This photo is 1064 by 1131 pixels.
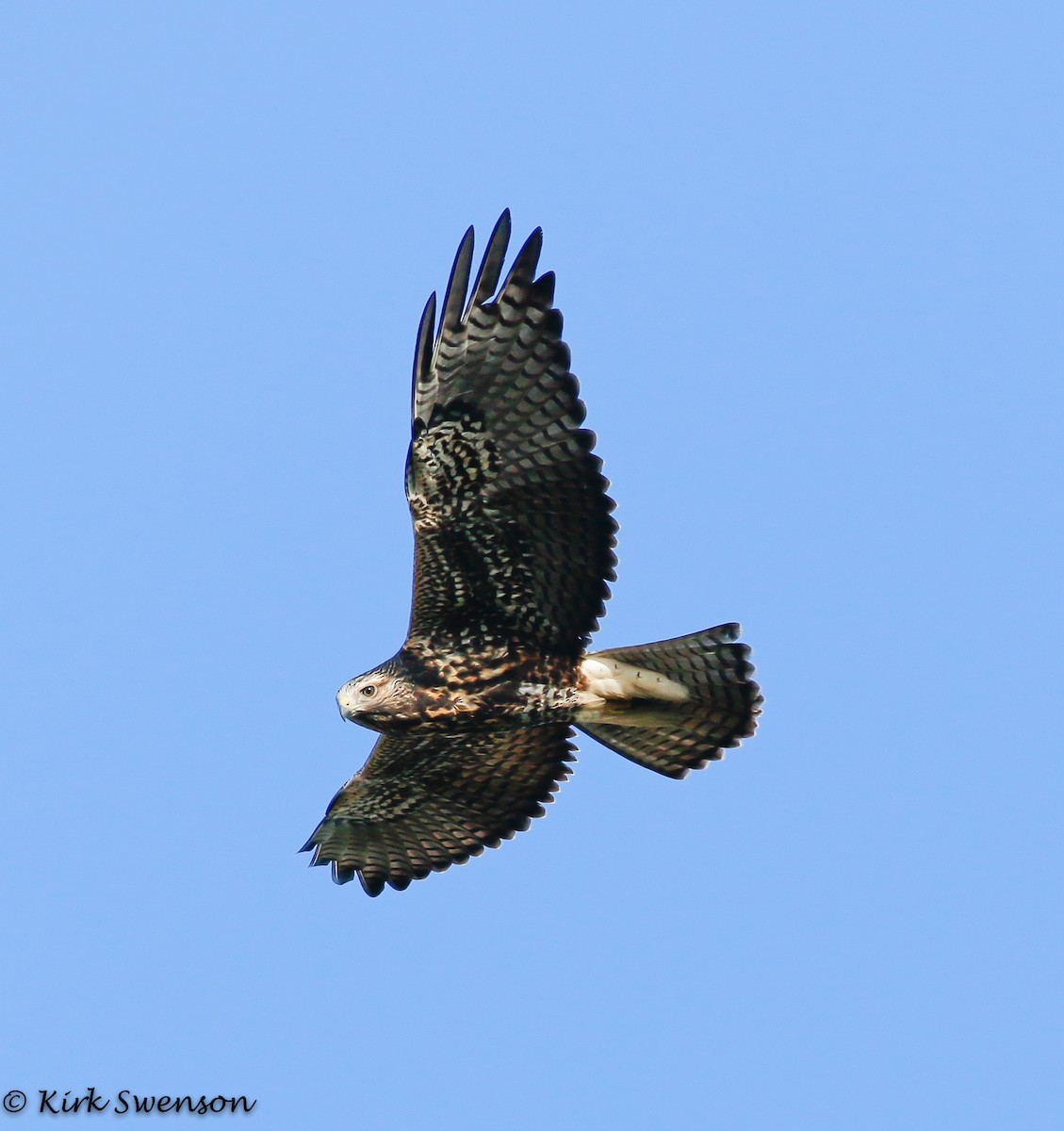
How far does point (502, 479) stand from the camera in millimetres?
11000

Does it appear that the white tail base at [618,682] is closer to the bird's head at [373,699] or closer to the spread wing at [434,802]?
the spread wing at [434,802]

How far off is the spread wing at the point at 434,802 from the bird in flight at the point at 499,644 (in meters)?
0.01

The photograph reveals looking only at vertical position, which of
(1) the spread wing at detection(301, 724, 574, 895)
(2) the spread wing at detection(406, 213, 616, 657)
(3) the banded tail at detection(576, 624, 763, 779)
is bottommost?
(1) the spread wing at detection(301, 724, 574, 895)

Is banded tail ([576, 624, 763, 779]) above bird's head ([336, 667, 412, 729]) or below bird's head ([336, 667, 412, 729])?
above

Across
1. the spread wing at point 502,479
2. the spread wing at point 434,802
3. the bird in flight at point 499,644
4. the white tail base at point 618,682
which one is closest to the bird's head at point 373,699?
the bird in flight at point 499,644

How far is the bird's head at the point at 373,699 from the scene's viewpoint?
11.3m

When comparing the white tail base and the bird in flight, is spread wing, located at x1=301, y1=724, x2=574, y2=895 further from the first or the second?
the white tail base

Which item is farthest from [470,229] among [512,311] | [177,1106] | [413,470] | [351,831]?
[177,1106]

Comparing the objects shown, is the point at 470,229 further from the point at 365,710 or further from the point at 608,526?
the point at 365,710

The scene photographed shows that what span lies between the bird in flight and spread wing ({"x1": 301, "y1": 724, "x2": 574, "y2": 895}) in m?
0.01

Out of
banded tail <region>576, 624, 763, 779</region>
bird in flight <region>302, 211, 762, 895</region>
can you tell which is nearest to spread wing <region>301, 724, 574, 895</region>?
bird in flight <region>302, 211, 762, 895</region>

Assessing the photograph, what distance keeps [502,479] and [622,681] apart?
58.9 inches

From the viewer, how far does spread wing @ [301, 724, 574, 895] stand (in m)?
12.2

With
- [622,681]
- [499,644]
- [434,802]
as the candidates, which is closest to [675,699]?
[622,681]
